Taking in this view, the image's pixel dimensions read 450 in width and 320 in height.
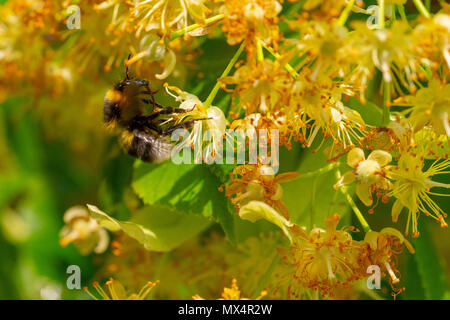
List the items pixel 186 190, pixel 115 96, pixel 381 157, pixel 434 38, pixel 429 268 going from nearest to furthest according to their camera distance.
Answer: pixel 434 38 < pixel 381 157 < pixel 186 190 < pixel 115 96 < pixel 429 268

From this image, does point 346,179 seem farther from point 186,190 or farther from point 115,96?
point 115,96

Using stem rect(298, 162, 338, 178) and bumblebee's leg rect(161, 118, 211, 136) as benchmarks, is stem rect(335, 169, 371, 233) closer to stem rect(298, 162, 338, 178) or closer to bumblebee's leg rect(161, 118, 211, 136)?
stem rect(298, 162, 338, 178)

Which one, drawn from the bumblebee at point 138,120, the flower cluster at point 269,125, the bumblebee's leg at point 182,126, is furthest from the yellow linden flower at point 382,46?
the bumblebee at point 138,120

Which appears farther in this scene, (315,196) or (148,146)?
(148,146)

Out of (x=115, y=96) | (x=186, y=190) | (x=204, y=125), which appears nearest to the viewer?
(x=204, y=125)

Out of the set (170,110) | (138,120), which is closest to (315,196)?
(170,110)

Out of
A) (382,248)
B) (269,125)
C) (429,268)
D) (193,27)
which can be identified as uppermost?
(193,27)

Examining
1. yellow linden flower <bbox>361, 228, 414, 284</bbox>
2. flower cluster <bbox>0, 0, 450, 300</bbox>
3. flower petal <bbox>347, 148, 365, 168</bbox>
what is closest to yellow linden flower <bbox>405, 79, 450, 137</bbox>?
flower cluster <bbox>0, 0, 450, 300</bbox>
